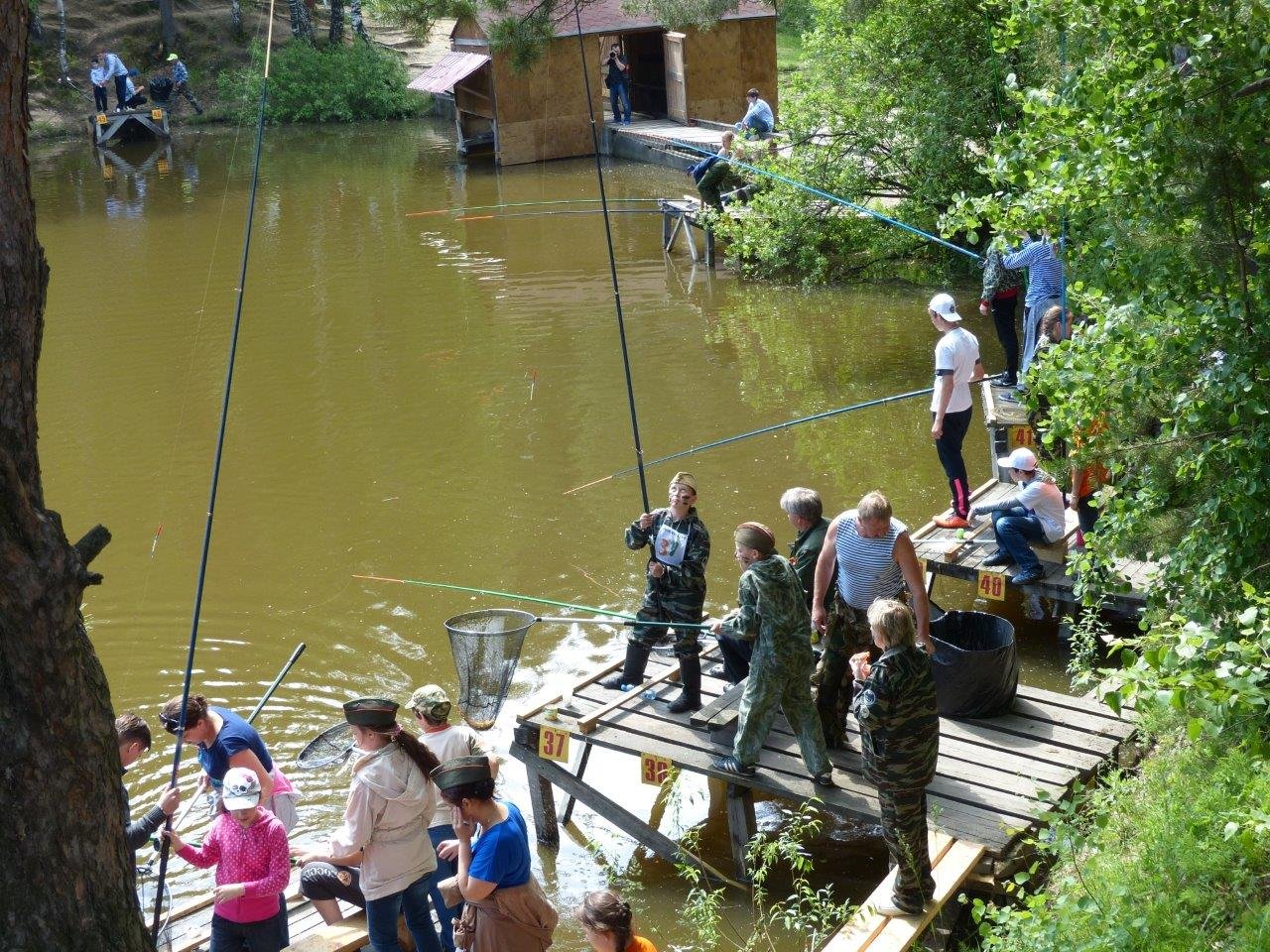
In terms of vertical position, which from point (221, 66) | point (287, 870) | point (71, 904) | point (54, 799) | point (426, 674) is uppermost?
point (221, 66)

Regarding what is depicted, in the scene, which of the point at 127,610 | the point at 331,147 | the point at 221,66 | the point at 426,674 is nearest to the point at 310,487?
the point at 127,610

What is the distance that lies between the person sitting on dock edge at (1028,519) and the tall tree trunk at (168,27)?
3532 centimetres

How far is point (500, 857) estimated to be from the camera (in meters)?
5.00

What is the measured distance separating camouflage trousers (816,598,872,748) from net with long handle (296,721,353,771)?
2.57m

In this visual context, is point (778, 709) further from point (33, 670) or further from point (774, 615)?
point (33, 670)

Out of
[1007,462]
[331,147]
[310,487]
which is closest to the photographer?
[1007,462]

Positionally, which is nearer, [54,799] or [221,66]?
[54,799]

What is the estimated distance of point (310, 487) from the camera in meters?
12.3

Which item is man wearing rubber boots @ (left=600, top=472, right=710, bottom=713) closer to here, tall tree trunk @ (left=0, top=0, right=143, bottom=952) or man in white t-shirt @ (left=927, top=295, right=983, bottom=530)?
man in white t-shirt @ (left=927, top=295, right=983, bottom=530)

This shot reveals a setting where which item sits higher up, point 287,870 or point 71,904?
point 71,904

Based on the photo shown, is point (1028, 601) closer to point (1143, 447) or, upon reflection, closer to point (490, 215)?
point (1143, 447)

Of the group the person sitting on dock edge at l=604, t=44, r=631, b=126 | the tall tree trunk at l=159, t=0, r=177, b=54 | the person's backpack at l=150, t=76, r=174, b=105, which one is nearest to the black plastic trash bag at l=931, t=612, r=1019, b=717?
the person sitting on dock edge at l=604, t=44, r=631, b=126

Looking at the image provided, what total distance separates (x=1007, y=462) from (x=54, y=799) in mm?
7450

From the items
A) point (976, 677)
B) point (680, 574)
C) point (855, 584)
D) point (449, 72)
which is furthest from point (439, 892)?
point (449, 72)
